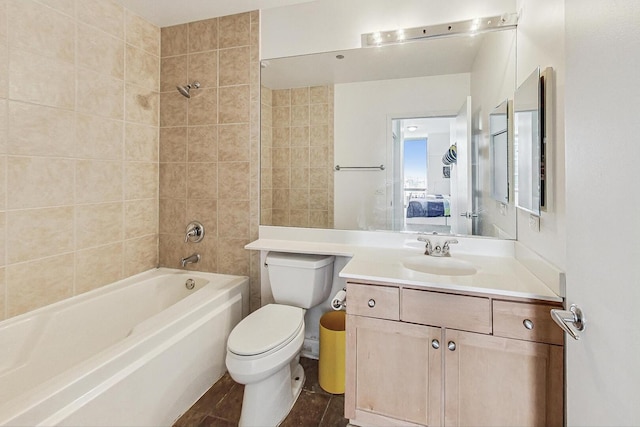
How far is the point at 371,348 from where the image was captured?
1.37 metres

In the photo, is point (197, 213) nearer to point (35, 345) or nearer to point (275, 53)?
point (35, 345)

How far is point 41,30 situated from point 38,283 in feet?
4.41

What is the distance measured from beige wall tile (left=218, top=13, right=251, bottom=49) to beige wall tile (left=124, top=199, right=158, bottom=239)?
1290 millimetres

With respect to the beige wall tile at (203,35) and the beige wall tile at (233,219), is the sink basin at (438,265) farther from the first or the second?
the beige wall tile at (203,35)

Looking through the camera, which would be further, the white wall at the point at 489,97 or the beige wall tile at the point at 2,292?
the white wall at the point at 489,97

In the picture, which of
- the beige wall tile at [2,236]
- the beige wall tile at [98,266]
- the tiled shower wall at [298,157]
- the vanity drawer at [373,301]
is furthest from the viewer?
the tiled shower wall at [298,157]

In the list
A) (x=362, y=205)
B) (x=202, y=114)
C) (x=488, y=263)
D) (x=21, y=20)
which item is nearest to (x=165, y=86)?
(x=202, y=114)

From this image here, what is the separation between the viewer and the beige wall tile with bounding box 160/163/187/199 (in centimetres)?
230

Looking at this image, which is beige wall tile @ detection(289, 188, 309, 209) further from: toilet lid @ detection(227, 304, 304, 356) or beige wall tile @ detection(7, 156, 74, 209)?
beige wall tile @ detection(7, 156, 74, 209)

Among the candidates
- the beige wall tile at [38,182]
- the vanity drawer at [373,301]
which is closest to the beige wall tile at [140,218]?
A: the beige wall tile at [38,182]

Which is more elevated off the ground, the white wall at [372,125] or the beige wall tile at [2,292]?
the white wall at [372,125]

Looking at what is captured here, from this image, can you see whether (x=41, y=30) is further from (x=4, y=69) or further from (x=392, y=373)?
(x=392, y=373)

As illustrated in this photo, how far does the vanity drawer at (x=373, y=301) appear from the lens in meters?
1.33

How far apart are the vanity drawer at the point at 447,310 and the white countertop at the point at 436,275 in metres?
0.04
